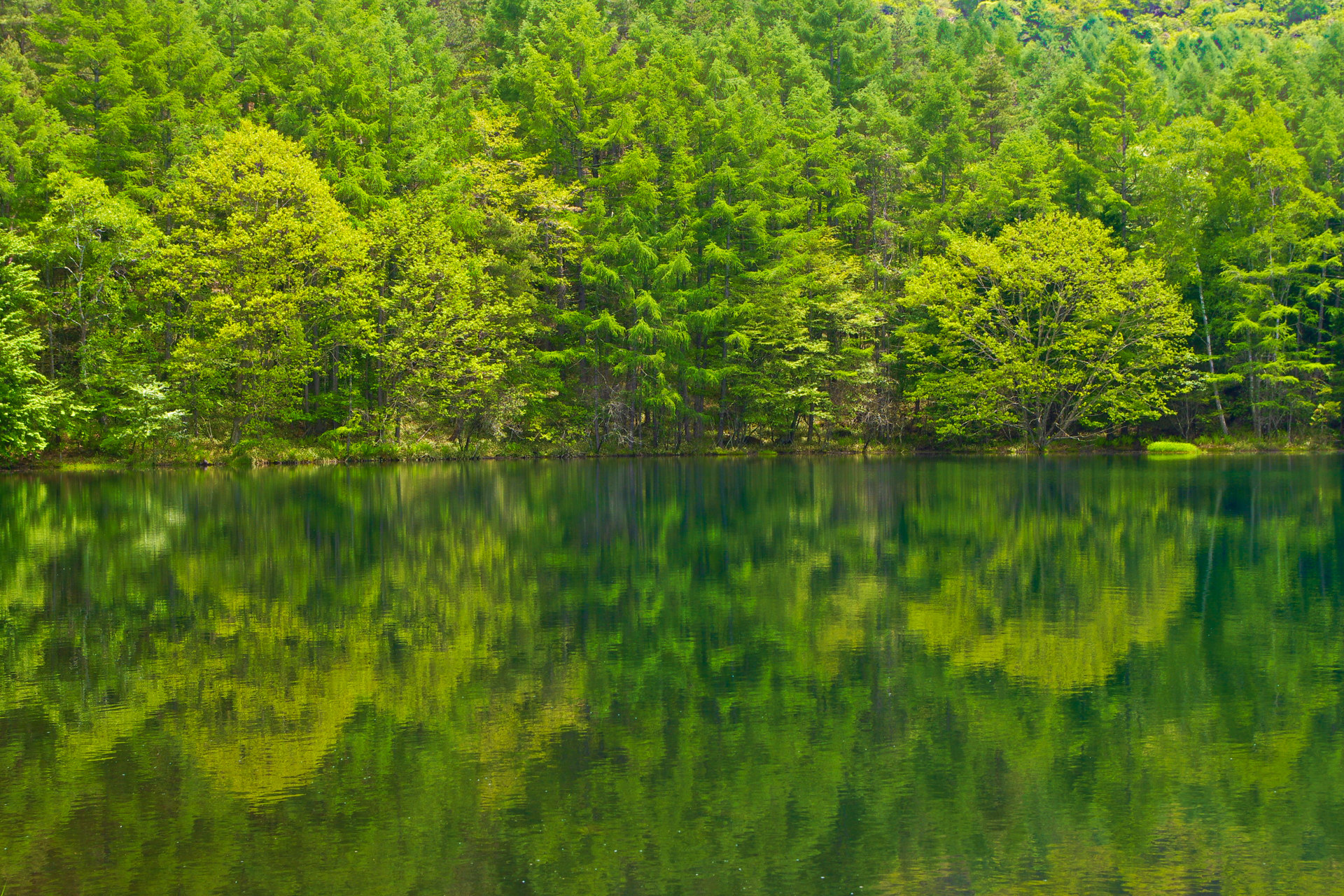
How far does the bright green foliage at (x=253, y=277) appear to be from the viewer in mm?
47281

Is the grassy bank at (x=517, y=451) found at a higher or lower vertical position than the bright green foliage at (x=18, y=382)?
lower

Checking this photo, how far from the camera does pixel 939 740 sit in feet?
24.1

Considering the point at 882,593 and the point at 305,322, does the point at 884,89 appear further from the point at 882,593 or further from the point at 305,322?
the point at 882,593

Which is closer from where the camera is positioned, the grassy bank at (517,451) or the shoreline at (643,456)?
the shoreline at (643,456)

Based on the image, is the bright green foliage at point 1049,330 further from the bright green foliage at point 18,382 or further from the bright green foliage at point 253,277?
the bright green foliage at point 18,382

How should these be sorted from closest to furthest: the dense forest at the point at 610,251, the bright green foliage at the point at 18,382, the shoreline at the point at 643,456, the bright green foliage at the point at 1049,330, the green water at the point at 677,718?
1. the green water at the point at 677,718
2. the bright green foliage at the point at 18,382
3. the shoreline at the point at 643,456
4. the dense forest at the point at 610,251
5. the bright green foliage at the point at 1049,330

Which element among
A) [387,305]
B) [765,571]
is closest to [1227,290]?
[387,305]

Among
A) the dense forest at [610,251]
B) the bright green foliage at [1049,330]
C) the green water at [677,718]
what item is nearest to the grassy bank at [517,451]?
the dense forest at [610,251]

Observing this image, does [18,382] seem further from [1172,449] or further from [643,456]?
[1172,449]

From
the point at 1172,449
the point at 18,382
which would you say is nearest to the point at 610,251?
the point at 18,382

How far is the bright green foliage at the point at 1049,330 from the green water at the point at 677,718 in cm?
3706

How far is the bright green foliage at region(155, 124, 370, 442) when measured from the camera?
47281 millimetres

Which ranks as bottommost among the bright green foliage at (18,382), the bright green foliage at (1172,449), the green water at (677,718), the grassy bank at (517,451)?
the green water at (677,718)

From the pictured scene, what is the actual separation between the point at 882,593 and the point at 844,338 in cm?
4580
